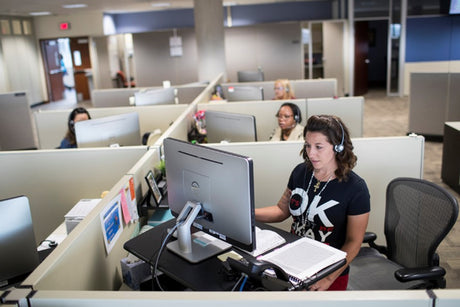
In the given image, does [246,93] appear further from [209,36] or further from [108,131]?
[209,36]

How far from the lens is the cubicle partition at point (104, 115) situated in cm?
462

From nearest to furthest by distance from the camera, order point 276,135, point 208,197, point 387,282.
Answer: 1. point 208,197
2. point 387,282
3. point 276,135

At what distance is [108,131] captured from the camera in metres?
3.24

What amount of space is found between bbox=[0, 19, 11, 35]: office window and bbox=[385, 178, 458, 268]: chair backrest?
36.3ft

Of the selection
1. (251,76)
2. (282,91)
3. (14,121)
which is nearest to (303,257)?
(282,91)

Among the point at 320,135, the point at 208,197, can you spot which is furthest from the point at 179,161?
the point at 320,135

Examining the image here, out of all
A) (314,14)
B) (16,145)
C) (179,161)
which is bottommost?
(16,145)

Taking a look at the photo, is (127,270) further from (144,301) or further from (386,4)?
(386,4)

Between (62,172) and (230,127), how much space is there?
129 centimetres

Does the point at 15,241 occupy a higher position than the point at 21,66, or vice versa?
the point at 21,66

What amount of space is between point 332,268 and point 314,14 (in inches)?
466

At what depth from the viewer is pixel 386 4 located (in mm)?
10766

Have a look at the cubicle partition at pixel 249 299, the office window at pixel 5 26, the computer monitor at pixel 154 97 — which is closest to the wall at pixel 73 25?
the office window at pixel 5 26

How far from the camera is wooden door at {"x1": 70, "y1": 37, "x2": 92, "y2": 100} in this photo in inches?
496
